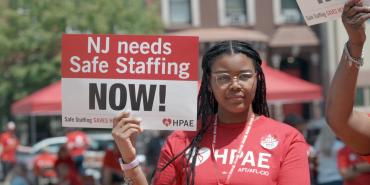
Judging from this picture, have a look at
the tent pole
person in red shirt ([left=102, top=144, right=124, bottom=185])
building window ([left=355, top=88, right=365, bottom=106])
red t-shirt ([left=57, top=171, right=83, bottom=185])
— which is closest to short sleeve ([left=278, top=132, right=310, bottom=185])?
person in red shirt ([left=102, top=144, right=124, bottom=185])

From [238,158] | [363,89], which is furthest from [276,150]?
[363,89]

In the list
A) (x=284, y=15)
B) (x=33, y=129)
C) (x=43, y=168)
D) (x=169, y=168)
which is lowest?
(x=43, y=168)

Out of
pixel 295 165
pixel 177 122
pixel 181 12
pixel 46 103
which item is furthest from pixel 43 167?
pixel 181 12

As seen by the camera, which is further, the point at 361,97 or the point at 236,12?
the point at 236,12

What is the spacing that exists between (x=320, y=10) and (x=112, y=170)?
20.5 ft

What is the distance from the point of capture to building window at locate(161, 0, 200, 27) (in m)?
32.1

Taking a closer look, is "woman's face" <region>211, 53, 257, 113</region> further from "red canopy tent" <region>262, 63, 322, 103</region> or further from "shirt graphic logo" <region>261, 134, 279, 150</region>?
"red canopy tent" <region>262, 63, 322, 103</region>

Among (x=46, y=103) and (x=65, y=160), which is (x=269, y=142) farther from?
(x=46, y=103)

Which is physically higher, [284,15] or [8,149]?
[284,15]

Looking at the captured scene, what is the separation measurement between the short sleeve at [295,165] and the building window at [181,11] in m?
29.3

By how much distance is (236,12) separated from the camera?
107 ft

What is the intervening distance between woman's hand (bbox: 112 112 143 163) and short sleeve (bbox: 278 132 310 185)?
24.0 inches

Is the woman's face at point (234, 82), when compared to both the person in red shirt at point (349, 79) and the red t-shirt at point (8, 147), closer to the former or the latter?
the person in red shirt at point (349, 79)

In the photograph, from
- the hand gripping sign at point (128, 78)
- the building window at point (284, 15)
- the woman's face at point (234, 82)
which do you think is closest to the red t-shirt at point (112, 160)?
the hand gripping sign at point (128, 78)
